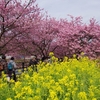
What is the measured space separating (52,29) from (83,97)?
1810 centimetres

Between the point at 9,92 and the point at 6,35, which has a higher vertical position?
the point at 6,35

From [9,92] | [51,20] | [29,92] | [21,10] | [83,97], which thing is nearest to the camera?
[83,97]

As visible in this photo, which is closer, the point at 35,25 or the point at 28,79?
the point at 28,79

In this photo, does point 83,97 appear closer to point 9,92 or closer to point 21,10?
point 9,92

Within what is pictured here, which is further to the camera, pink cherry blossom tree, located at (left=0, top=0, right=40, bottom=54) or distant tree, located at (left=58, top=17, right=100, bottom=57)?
distant tree, located at (left=58, top=17, right=100, bottom=57)

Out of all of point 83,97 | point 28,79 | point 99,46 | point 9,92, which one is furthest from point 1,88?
point 99,46

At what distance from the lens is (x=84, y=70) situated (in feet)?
29.3

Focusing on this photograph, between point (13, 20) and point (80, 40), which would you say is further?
point (80, 40)

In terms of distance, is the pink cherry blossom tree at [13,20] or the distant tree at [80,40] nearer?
the pink cherry blossom tree at [13,20]

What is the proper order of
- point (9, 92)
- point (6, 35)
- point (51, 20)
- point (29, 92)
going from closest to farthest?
1. point (29, 92)
2. point (9, 92)
3. point (6, 35)
4. point (51, 20)

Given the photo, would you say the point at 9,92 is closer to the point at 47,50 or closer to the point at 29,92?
the point at 29,92

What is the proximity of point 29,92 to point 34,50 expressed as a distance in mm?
16813

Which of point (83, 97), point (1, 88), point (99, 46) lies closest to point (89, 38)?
point (99, 46)

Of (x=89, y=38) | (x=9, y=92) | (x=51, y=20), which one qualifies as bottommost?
(x=9, y=92)
